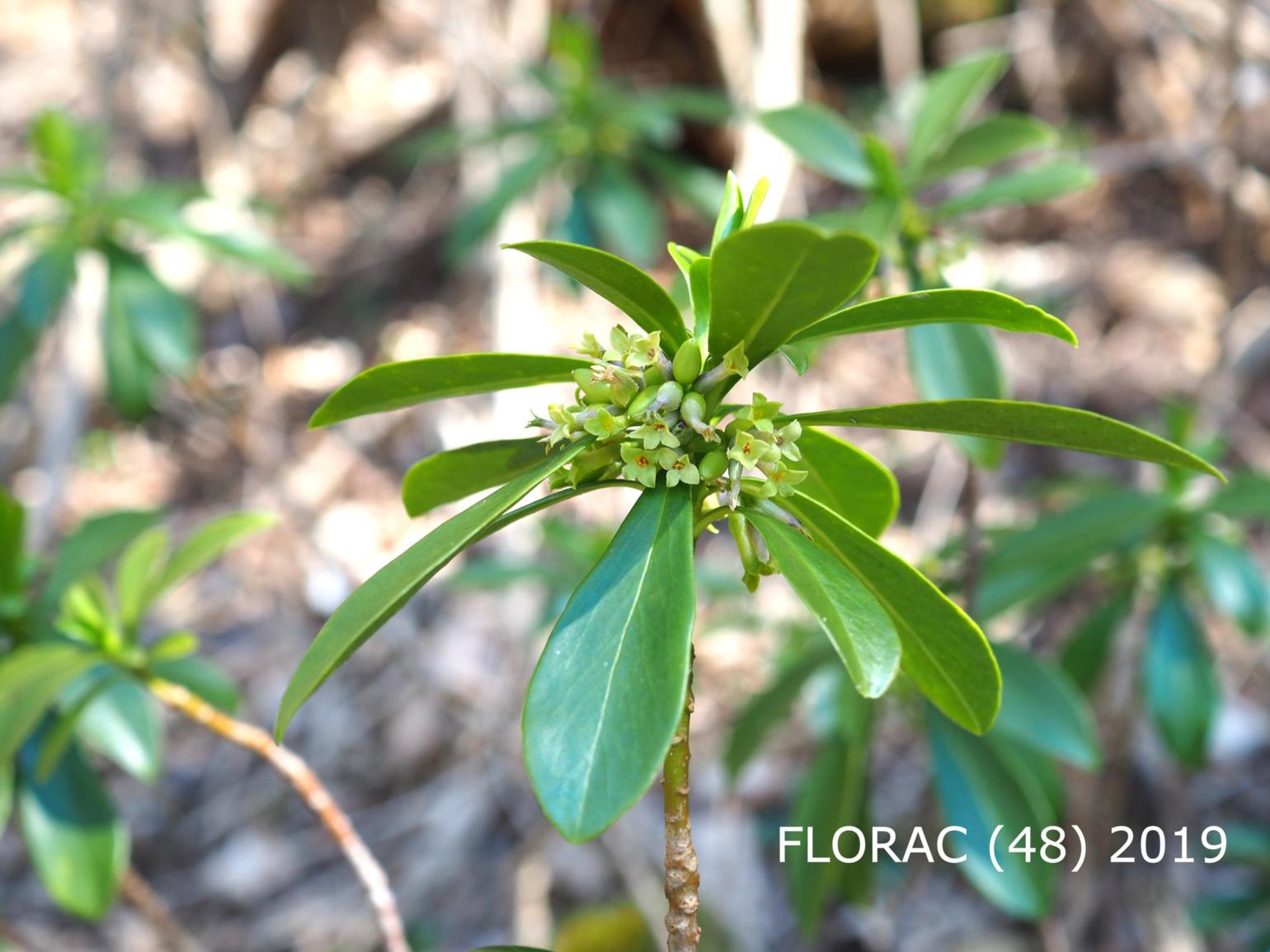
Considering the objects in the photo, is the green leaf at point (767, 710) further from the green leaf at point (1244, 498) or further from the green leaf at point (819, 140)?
the green leaf at point (819, 140)

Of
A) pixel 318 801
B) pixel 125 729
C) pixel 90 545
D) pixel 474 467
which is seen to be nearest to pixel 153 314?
pixel 90 545

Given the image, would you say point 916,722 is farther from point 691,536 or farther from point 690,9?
point 690,9

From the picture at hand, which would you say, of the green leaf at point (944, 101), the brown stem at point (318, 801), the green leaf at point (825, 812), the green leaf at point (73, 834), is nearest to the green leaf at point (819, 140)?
the green leaf at point (944, 101)

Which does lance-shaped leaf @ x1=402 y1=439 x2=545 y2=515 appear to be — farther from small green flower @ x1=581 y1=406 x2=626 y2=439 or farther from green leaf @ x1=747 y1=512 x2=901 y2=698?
green leaf @ x1=747 y1=512 x2=901 y2=698

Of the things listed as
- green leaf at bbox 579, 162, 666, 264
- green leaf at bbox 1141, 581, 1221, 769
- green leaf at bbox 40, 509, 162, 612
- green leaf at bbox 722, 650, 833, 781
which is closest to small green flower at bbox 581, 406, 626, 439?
green leaf at bbox 40, 509, 162, 612

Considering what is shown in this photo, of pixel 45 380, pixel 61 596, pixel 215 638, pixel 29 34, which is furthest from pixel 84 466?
pixel 61 596

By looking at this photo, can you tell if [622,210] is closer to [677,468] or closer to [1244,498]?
[1244,498]
